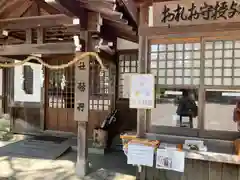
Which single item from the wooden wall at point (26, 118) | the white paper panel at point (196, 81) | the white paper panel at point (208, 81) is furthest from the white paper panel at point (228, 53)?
the wooden wall at point (26, 118)

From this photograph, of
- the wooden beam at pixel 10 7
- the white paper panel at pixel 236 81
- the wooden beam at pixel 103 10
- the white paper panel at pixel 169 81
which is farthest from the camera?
the wooden beam at pixel 10 7

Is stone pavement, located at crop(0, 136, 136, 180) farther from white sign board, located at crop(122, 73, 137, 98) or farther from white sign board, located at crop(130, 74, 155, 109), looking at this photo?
white sign board, located at crop(122, 73, 137, 98)

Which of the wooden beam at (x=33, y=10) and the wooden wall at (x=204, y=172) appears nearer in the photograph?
the wooden wall at (x=204, y=172)

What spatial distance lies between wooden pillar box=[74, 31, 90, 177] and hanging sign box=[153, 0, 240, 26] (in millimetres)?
1540

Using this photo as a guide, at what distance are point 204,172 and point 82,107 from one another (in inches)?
95.3

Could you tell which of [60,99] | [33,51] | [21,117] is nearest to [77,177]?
[33,51]

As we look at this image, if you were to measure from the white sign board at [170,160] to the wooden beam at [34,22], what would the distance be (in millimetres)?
2958

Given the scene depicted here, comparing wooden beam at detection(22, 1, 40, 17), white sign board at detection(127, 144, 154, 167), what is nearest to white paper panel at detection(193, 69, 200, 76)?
white sign board at detection(127, 144, 154, 167)

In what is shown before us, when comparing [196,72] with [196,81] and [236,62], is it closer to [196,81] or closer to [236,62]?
[196,81]

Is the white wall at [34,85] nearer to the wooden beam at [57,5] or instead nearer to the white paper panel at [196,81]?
the wooden beam at [57,5]

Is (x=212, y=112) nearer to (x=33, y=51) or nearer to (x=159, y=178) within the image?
(x=159, y=178)

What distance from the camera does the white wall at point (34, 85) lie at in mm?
7598

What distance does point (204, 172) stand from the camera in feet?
11.0

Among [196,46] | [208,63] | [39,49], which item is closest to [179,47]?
[196,46]
